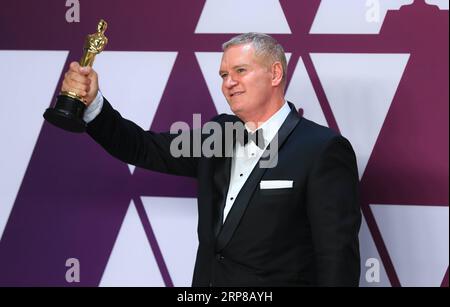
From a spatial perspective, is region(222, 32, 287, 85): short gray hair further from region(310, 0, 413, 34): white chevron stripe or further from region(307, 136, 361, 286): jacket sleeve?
region(310, 0, 413, 34): white chevron stripe

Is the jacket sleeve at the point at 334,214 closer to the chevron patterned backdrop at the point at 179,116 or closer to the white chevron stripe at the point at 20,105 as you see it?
the chevron patterned backdrop at the point at 179,116

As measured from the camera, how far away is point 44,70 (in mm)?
2396

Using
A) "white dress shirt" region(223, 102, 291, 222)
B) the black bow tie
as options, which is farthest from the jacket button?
the black bow tie

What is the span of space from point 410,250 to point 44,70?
1.39 metres

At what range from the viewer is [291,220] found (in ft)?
5.66

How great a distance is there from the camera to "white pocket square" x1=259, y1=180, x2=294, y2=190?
5.67 ft

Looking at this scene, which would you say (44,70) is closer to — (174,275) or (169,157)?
(169,157)

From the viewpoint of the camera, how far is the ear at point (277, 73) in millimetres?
1827

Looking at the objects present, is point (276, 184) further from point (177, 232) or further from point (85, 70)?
point (177, 232)

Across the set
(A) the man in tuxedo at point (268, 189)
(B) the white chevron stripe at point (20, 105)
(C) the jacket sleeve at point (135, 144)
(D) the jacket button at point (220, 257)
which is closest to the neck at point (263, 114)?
(A) the man in tuxedo at point (268, 189)

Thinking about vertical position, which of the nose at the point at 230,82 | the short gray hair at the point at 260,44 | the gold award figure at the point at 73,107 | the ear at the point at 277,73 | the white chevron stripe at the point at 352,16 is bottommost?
the gold award figure at the point at 73,107

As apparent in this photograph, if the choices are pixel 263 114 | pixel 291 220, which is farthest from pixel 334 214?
pixel 263 114

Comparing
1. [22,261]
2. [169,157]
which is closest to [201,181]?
[169,157]
